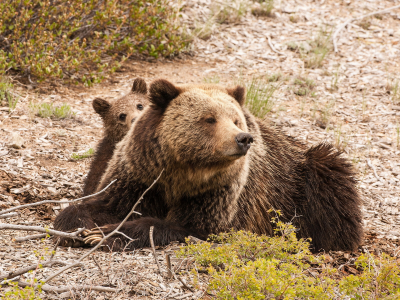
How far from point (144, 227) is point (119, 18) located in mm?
5375

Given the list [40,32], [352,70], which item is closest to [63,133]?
[40,32]

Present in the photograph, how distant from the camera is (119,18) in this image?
830 centimetres

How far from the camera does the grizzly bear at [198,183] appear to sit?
3.82 m

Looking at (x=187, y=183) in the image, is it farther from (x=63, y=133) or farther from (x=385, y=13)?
(x=385, y=13)

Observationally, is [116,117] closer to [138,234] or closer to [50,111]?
[50,111]

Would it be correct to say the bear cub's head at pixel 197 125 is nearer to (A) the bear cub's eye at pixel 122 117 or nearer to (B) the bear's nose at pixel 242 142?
(B) the bear's nose at pixel 242 142

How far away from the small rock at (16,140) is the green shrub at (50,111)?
802 mm

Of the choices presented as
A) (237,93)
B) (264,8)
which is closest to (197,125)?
(237,93)

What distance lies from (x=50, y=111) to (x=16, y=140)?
1036 mm

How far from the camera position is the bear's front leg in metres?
3.75

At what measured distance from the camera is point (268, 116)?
736 cm

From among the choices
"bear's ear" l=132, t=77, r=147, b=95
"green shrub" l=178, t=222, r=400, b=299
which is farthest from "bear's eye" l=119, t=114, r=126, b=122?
"green shrub" l=178, t=222, r=400, b=299

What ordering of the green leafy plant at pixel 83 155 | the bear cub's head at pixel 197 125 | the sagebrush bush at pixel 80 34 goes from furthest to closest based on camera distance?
the sagebrush bush at pixel 80 34 → the green leafy plant at pixel 83 155 → the bear cub's head at pixel 197 125

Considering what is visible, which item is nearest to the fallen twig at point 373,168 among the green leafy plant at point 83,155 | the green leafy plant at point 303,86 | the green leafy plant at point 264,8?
the green leafy plant at point 303,86
